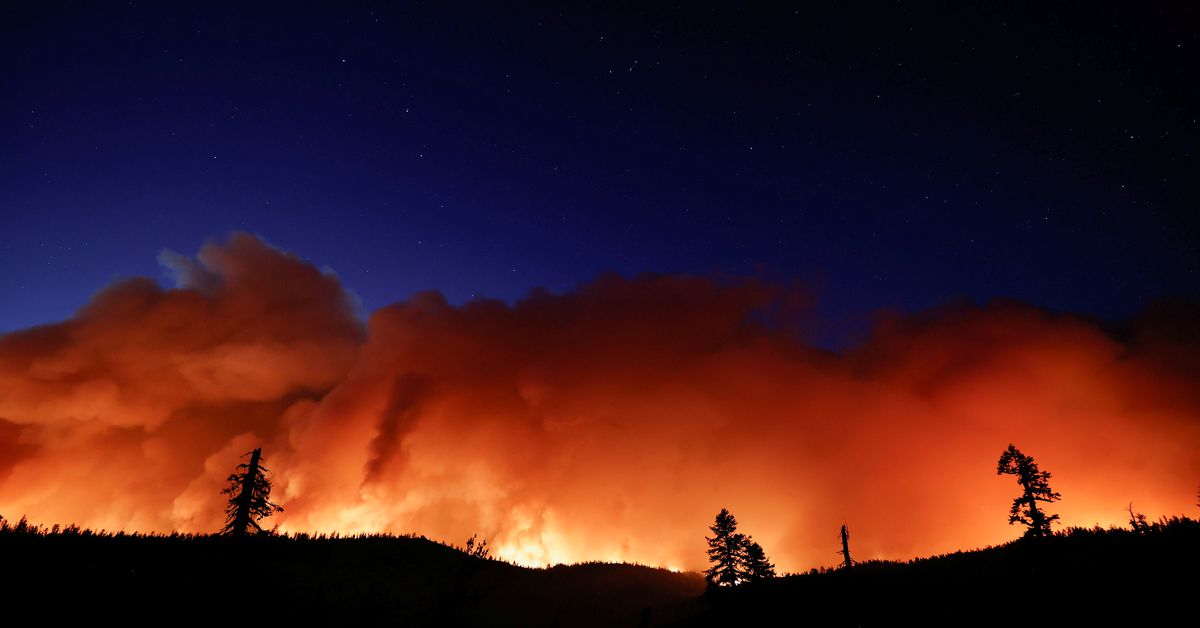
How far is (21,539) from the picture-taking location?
20.9 m

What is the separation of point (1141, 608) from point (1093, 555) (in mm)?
6438

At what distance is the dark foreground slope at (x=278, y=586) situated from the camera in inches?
691

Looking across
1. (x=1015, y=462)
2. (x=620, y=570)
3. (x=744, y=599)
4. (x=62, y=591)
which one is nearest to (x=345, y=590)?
(x=62, y=591)

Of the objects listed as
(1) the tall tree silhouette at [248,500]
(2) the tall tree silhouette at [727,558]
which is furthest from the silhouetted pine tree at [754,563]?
(1) the tall tree silhouette at [248,500]

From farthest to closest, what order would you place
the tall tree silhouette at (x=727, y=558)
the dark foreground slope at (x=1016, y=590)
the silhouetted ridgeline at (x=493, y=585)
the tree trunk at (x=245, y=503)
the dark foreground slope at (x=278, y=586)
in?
the tall tree silhouette at (x=727, y=558), the tree trunk at (x=245, y=503), the dark foreground slope at (x=278, y=586), the silhouetted ridgeline at (x=493, y=585), the dark foreground slope at (x=1016, y=590)

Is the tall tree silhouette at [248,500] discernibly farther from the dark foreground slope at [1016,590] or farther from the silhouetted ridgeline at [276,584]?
the dark foreground slope at [1016,590]

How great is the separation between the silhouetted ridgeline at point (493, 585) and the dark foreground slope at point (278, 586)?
80mm

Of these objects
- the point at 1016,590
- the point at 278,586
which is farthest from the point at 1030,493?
the point at 278,586

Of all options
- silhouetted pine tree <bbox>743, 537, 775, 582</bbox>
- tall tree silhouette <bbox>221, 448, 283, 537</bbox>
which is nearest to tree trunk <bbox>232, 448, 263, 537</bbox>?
tall tree silhouette <bbox>221, 448, 283, 537</bbox>

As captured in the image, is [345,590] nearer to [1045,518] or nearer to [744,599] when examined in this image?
[744,599]

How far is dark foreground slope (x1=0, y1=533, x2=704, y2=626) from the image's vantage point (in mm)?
17562

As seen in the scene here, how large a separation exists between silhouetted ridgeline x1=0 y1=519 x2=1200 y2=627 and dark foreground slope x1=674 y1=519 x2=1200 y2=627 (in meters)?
0.07

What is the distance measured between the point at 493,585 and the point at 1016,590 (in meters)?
19.0

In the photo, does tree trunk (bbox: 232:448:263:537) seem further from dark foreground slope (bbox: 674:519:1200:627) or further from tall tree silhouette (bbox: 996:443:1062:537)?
tall tree silhouette (bbox: 996:443:1062:537)
